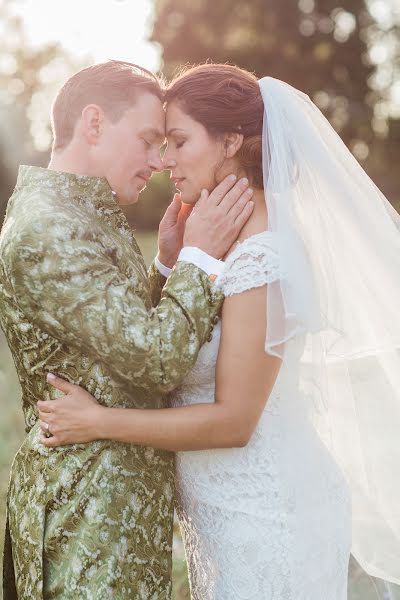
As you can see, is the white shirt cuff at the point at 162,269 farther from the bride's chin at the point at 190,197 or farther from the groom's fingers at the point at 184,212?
the bride's chin at the point at 190,197

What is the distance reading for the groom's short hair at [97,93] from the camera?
3.04m

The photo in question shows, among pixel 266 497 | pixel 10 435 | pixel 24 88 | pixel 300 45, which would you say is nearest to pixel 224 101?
pixel 266 497

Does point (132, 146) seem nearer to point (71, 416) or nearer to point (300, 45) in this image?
point (71, 416)

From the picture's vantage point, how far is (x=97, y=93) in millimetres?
3039

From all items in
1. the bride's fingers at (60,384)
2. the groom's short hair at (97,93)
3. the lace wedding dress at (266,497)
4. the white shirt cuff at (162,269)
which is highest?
the groom's short hair at (97,93)

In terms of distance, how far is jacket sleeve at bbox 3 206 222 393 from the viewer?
2551 mm

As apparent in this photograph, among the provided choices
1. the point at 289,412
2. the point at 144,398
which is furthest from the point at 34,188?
the point at 289,412

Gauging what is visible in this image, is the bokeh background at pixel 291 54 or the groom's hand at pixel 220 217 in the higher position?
the bokeh background at pixel 291 54

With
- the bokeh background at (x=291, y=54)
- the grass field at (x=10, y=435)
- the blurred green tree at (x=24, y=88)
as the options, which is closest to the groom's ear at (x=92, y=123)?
the grass field at (x=10, y=435)

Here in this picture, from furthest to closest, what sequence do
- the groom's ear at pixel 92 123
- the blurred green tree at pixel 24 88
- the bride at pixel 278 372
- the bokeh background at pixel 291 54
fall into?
the bokeh background at pixel 291 54
the blurred green tree at pixel 24 88
the groom's ear at pixel 92 123
the bride at pixel 278 372

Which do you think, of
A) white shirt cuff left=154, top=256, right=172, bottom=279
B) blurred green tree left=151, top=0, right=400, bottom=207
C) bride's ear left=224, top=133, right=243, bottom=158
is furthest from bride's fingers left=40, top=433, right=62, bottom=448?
blurred green tree left=151, top=0, right=400, bottom=207

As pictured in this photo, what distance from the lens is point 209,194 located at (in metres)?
3.14

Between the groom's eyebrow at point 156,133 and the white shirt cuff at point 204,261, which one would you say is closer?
the white shirt cuff at point 204,261

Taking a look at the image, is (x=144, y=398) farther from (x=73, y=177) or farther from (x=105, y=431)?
(x=73, y=177)
